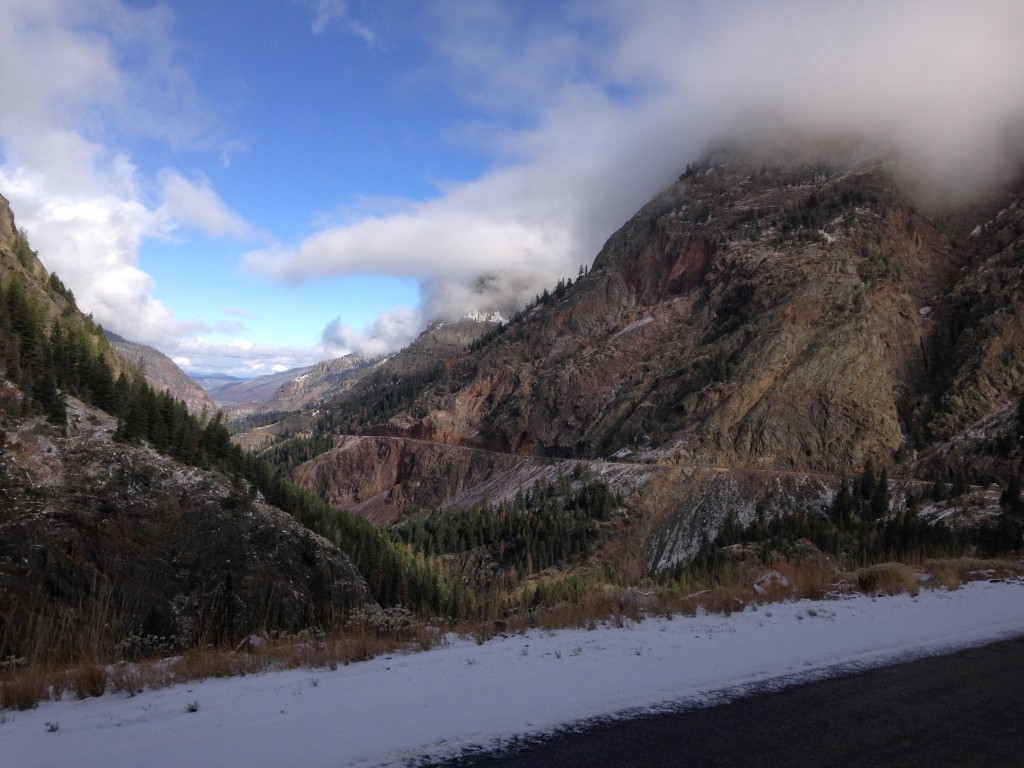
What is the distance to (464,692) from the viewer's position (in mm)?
5422

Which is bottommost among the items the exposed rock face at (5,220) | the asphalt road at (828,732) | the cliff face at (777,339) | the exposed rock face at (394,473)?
the asphalt road at (828,732)

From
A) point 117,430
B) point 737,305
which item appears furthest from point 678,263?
point 117,430

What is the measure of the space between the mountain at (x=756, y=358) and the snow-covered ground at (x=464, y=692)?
5187 centimetres

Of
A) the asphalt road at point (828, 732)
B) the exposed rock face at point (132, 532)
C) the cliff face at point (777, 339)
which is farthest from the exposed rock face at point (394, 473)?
the asphalt road at point (828, 732)

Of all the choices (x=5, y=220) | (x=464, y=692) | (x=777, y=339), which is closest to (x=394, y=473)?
(x=5, y=220)

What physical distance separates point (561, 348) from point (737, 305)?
36.3 metres

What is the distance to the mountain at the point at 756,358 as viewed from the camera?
223ft

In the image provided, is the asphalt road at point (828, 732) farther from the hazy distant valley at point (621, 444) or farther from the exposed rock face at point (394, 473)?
the exposed rock face at point (394, 473)

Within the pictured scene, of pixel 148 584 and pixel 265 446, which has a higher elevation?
pixel 265 446

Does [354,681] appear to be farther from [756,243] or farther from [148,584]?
[756,243]

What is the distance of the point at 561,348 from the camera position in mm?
117062

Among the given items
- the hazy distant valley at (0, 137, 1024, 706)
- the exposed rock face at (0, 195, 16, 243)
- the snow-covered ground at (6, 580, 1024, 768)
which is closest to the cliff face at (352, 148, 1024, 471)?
the hazy distant valley at (0, 137, 1024, 706)

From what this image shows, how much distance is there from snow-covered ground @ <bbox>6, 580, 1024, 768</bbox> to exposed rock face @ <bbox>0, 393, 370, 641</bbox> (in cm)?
1619

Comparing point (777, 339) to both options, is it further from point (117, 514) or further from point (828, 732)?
A: point (828, 732)
